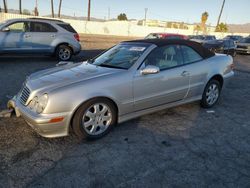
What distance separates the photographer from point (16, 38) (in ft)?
30.1

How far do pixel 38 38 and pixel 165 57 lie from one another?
6964 millimetres

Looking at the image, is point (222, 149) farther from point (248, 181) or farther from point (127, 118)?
point (127, 118)

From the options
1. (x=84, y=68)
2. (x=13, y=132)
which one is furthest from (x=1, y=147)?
(x=84, y=68)

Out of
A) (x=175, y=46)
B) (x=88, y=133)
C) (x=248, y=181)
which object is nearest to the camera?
(x=248, y=181)

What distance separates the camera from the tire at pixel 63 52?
10296 millimetres

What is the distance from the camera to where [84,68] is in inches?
163

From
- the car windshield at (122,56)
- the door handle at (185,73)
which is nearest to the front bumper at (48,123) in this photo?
the car windshield at (122,56)

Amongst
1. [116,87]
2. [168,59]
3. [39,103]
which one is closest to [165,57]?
[168,59]

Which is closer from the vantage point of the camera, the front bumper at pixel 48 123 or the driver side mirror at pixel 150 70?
the front bumper at pixel 48 123

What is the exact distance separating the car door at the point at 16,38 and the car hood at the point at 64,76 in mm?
5976

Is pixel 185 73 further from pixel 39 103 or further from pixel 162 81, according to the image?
pixel 39 103

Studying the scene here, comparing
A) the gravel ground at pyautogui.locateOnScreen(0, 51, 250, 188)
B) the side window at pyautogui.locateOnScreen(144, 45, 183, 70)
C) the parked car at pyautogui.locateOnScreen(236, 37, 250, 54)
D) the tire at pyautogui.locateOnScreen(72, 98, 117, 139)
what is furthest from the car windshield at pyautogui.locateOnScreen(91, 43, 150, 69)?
the parked car at pyautogui.locateOnScreen(236, 37, 250, 54)

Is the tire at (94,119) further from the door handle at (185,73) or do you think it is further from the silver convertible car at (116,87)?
the door handle at (185,73)

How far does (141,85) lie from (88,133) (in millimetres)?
1117
